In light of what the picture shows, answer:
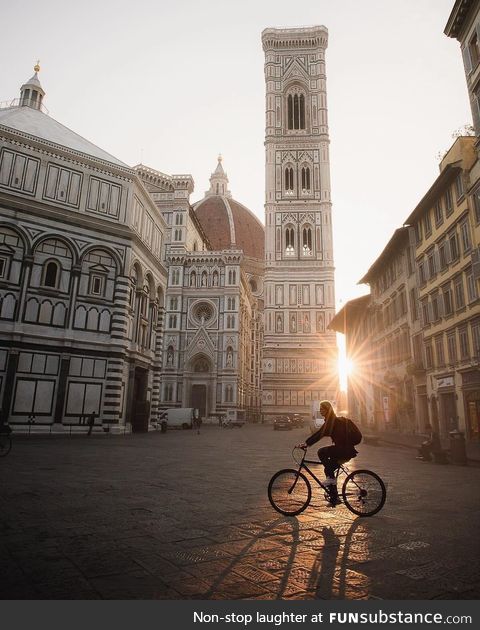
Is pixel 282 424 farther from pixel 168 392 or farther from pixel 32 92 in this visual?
pixel 32 92

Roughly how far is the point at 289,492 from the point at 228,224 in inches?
4236

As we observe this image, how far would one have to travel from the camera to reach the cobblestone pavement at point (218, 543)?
11.2 feet

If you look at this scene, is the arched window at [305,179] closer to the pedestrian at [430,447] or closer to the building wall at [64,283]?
the building wall at [64,283]

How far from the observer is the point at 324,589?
3.38 m

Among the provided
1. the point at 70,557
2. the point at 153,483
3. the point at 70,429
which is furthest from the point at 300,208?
the point at 70,557

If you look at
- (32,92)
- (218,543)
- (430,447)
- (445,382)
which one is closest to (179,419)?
(445,382)

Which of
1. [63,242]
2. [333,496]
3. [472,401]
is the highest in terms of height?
[63,242]

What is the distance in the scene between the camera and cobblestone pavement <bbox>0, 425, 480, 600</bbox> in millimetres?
3412

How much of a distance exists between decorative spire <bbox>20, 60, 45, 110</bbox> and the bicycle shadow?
43.2 meters

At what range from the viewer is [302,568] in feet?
12.7

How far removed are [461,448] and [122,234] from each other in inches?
821

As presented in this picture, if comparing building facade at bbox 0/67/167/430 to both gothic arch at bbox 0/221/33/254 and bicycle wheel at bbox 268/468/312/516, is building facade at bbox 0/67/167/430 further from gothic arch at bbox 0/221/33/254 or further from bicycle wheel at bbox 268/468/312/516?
bicycle wheel at bbox 268/468/312/516

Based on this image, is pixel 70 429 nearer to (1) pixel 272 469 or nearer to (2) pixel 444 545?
(1) pixel 272 469

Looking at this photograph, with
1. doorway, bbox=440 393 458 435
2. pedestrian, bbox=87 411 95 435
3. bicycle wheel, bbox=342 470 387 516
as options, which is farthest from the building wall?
bicycle wheel, bbox=342 470 387 516
